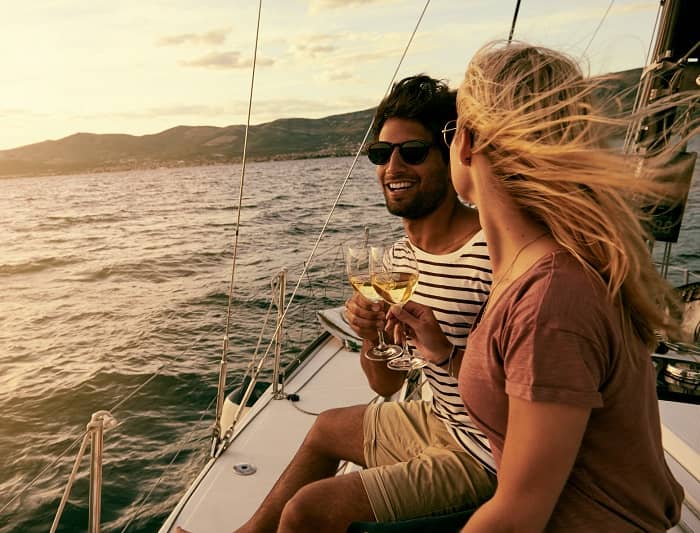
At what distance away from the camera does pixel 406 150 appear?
80.0 inches

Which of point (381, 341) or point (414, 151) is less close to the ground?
point (414, 151)

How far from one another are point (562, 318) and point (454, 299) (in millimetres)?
888

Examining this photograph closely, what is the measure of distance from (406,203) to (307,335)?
7491 millimetres

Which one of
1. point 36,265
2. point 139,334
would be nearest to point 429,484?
point 139,334

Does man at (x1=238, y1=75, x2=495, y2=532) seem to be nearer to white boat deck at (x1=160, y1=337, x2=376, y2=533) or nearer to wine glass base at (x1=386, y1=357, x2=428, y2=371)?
wine glass base at (x1=386, y1=357, x2=428, y2=371)

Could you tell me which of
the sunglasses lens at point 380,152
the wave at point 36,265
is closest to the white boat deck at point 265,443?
the sunglasses lens at point 380,152

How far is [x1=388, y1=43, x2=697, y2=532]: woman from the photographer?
3.07 ft

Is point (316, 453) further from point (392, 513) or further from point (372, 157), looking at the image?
point (372, 157)

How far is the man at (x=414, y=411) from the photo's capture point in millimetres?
1539

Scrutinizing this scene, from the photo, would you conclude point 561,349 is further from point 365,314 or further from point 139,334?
point 139,334

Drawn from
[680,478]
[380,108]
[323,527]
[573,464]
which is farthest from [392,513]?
[380,108]

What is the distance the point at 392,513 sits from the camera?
4.97ft

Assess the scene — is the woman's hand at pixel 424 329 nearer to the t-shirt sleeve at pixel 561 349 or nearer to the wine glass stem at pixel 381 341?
the wine glass stem at pixel 381 341

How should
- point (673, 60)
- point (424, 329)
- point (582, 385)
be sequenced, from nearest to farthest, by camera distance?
point (582, 385)
point (424, 329)
point (673, 60)
